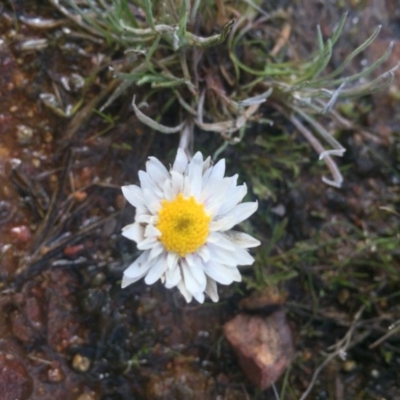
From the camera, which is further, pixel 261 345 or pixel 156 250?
pixel 261 345

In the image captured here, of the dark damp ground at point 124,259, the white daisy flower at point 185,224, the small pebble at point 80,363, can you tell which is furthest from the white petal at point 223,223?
the small pebble at point 80,363

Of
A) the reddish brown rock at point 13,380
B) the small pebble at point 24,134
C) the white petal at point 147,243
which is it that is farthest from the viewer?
the small pebble at point 24,134

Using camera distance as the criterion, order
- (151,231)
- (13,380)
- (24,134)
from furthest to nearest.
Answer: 1. (24,134)
2. (13,380)
3. (151,231)

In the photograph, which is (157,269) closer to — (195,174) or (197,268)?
(197,268)

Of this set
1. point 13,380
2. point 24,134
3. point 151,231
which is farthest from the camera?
point 24,134

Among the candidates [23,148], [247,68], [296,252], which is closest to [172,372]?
[296,252]

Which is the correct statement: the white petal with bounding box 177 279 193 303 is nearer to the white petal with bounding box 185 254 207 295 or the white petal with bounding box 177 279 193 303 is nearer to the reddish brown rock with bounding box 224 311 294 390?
the white petal with bounding box 185 254 207 295

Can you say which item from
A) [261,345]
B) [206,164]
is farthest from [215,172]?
[261,345]

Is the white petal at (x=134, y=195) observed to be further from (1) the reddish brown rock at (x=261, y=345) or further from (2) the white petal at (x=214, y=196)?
(1) the reddish brown rock at (x=261, y=345)
